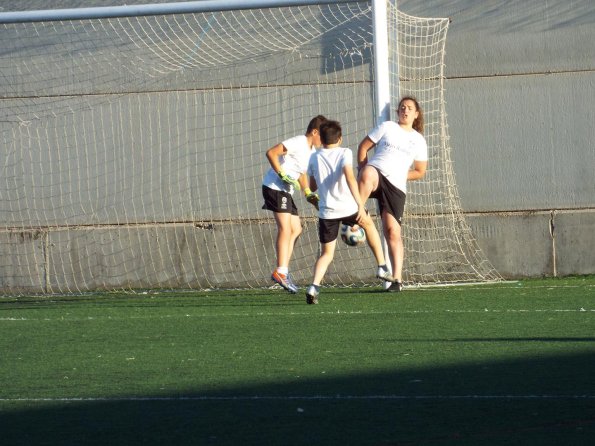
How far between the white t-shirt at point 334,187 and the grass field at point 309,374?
95 centimetres

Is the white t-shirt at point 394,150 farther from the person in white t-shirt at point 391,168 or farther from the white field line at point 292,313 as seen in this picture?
the white field line at point 292,313

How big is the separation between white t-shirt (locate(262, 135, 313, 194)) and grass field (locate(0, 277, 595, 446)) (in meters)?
1.79

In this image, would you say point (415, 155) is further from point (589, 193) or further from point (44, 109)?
point (44, 109)

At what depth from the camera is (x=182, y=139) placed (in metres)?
14.8

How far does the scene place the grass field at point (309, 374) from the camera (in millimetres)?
4895

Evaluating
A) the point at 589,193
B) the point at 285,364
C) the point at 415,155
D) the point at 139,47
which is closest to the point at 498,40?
the point at 589,193

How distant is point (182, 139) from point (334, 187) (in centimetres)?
400

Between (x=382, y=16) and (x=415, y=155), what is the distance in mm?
1524

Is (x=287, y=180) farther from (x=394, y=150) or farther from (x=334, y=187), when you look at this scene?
(x=394, y=150)

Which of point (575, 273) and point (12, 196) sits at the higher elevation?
point (12, 196)

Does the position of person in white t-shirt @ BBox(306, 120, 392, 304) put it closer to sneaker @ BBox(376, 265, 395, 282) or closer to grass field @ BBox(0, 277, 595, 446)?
sneaker @ BBox(376, 265, 395, 282)

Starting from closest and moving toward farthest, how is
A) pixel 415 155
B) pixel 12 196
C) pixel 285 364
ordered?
pixel 285 364 → pixel 415 155 → pixel 12 196

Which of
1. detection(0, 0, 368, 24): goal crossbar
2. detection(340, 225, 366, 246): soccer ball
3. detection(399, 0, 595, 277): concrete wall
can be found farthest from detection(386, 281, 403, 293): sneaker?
detection(0, 0, 368, 24): goal crossbar

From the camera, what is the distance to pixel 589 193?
1415 cm
